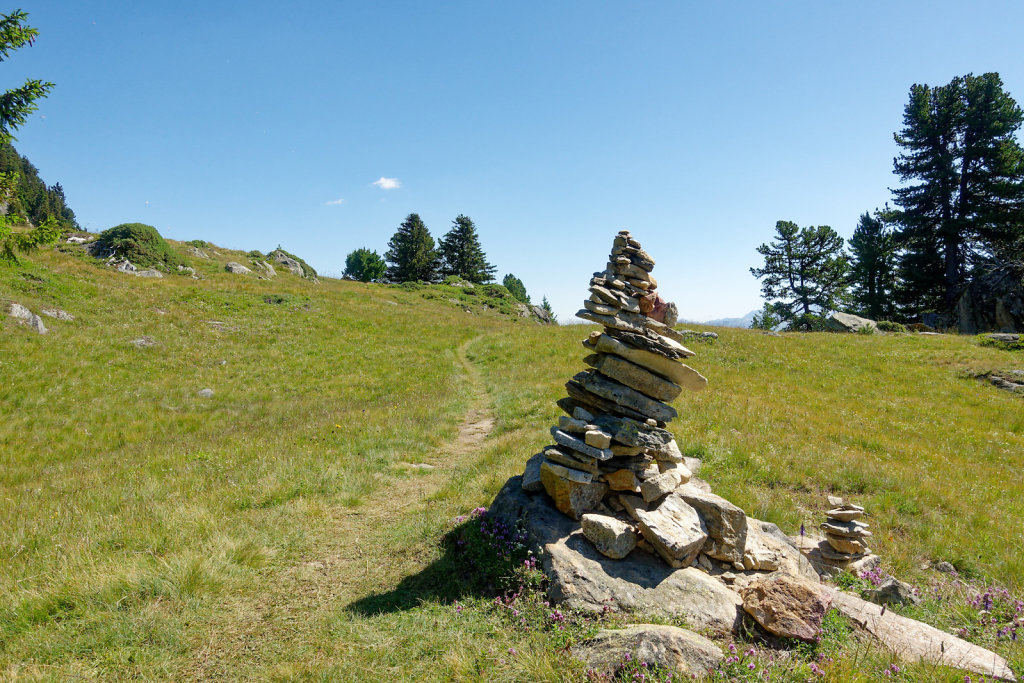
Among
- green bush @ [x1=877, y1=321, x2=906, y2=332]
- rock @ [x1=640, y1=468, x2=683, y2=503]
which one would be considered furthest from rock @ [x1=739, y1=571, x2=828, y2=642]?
green bush @ [x1=877, y1=321, x2=906, y2=332]

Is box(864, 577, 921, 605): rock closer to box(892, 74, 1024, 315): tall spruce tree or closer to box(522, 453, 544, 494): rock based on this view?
box(522, 453, 544, 494): rock

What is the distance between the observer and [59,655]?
5.07m

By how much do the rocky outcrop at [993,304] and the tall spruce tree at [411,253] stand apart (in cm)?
7554

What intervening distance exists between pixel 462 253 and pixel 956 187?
71.5m

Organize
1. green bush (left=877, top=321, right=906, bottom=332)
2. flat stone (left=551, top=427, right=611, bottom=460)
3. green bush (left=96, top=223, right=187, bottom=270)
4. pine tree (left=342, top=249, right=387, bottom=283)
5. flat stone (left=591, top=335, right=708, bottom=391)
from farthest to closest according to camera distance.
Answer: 1. pine tree (left=342, top=249, right=387, bottom=283)
2. green bush (left=96, top=223, right=187, bottom=270)
3. green bush (left=877, top=321, right=906, bottom=332)
4. flat stone (left=591, top=335, right=708, bottom=391)
5. flat stone (left=551, top=427, right=611, bottom=460)

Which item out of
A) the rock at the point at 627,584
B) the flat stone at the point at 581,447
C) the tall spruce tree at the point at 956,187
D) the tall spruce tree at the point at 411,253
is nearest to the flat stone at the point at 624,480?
the flat stone at the point at 581,447

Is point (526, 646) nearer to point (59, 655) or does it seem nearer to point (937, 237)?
point (59, 655)

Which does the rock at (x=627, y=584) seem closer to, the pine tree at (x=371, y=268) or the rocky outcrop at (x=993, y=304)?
the rocky outcrop at (x=993, y=304)

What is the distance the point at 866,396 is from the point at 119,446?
29.8 metres

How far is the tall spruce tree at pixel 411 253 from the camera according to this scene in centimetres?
8469

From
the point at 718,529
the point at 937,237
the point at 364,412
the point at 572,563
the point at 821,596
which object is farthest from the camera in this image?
the point at 937,237

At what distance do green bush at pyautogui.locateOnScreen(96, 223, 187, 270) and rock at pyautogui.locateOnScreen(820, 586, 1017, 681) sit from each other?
56.3 metres

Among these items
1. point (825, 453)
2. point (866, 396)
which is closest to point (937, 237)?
point (866, 396)

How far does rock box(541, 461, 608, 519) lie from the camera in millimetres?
7508
